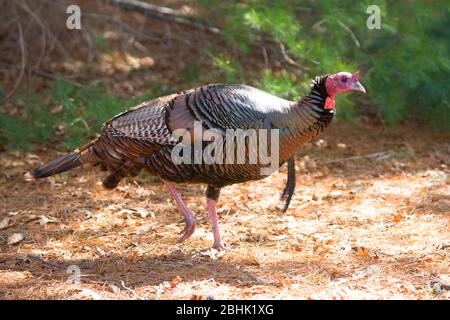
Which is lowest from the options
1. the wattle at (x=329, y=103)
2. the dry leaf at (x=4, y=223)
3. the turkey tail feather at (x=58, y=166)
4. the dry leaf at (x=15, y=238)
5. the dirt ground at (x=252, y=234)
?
the dry leaf at (x=4, y=223)

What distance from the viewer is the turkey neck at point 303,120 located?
4.39 meters

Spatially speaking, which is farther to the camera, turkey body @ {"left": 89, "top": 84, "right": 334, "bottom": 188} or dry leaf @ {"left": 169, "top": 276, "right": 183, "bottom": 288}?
turkey body @ {"left": 89, "top": 84, "right": 334, "bottom": 188}

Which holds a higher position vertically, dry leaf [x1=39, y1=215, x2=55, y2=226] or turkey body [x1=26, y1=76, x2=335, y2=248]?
turkey body [x1=26, y1=76, x2=335, y2=248]

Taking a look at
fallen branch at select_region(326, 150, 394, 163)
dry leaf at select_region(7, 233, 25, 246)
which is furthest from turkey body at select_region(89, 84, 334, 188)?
fallen branch at select_region(326, 150, 394, 163)

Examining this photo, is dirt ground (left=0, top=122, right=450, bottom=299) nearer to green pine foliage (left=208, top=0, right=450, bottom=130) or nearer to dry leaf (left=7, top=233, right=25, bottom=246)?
dry leaf (left=7, top=233, right=25, bottom=246)

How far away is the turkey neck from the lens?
173 inches

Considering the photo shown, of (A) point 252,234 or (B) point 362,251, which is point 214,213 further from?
(B) point 362,251

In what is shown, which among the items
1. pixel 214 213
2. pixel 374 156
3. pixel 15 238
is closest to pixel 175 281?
pixel 214 213

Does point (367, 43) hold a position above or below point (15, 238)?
above

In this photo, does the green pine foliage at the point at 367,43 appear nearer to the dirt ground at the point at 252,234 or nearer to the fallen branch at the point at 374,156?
the fallen branch at the point at 374,156

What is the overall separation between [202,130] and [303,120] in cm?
63

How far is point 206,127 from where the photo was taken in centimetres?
441

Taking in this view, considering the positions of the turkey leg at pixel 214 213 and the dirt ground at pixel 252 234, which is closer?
the dirt ground at pixel 252 234

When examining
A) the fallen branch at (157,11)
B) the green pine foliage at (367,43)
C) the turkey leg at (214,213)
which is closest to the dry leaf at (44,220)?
the turkey leg at (214,213)
